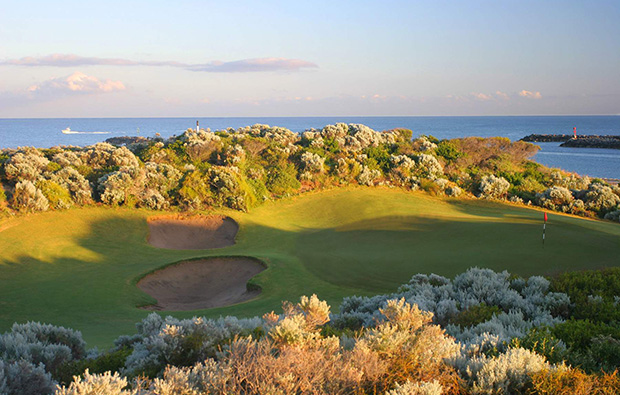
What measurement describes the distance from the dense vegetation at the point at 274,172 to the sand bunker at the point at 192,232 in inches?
63.4

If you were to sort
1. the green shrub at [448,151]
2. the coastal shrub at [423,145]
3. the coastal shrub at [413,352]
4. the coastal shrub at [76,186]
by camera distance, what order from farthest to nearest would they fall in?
1. the coastal shrub at [423,145]
2. the green shrub at [448,151]
3. the coastal shrub at [76,186]
4. the coastal shrub at [413,352]

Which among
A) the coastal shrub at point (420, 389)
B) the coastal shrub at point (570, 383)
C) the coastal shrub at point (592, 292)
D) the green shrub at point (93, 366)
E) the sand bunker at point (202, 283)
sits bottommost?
the sand bunker at point (202, 283)

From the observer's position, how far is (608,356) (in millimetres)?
5223

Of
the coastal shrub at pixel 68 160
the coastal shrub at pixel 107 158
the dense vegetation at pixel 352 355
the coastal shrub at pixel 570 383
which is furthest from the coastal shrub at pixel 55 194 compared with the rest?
the coastal shrub at pixel 570 383

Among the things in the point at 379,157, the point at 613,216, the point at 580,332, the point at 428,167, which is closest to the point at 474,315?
the point at 580,332

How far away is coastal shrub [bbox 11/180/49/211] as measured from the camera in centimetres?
2164

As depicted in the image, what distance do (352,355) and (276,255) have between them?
15.0m

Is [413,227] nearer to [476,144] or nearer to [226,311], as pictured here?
[226,311]

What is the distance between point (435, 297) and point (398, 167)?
93.1 feet

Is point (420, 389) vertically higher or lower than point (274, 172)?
higher

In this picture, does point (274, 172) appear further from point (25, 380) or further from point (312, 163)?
point (25, 380)

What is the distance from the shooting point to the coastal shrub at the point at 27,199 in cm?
2164

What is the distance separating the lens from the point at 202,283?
1736 cm

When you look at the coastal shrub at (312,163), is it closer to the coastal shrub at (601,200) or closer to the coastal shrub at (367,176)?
the coastal shrub at (367,176)
